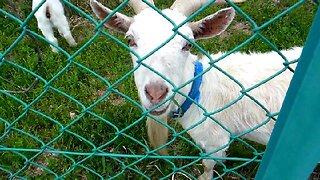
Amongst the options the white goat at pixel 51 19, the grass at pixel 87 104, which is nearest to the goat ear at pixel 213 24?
the grass at pixel 87 104

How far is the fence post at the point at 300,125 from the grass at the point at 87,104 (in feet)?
5.31

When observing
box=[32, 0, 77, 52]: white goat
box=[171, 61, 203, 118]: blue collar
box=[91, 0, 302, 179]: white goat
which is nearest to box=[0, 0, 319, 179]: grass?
box=[32, 0, 77, 52]: white goat

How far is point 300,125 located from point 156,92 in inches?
39.0

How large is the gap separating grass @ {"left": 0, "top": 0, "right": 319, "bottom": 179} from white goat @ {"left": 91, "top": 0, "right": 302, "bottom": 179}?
315mm

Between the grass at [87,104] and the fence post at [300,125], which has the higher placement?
the grass at [87,104]

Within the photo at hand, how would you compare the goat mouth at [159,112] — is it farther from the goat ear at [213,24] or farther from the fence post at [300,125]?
the fence post at [300,125]

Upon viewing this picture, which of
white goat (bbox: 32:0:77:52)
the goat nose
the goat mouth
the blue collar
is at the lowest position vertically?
the goat mouth

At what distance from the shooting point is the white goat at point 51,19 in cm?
418

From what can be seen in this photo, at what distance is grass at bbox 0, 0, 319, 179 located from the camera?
3205mm

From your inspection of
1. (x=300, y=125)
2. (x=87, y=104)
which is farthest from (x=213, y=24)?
(x=87, y=104)

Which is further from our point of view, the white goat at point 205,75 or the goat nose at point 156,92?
the white goat at point 205,75

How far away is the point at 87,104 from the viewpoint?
3.81 meters

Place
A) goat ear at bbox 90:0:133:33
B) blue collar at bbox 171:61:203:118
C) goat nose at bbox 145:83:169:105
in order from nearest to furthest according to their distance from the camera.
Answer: goat nose at bbox 145:83:169:105, goat ear at bbox 90:0:133:33, blue collar at bbox 171:61:203:118

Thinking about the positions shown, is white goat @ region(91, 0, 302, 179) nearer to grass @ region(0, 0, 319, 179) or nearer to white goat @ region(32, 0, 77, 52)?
grass @ region(0, 0, 319, 179)
